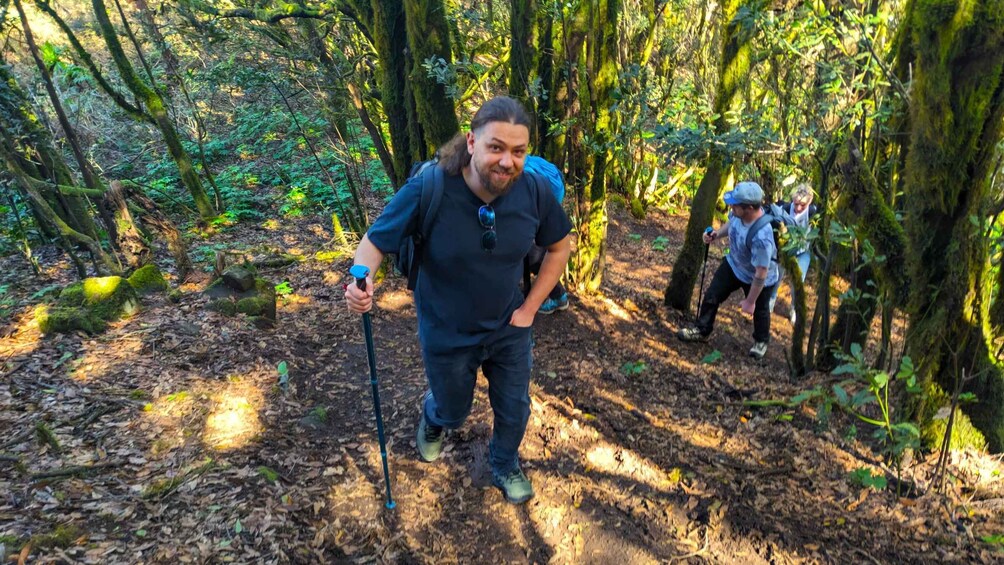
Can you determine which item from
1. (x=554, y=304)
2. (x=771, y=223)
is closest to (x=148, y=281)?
(x=554, y=304)

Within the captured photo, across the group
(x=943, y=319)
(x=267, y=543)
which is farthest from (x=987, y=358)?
(x=267, y=543)

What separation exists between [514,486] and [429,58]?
467 centimetres

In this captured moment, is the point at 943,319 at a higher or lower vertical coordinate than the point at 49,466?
higher

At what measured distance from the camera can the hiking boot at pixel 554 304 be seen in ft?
22.0

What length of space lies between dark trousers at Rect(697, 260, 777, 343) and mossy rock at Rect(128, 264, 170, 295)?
688cm

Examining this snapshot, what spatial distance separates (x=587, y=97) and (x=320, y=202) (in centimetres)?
865

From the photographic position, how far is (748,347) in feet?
24.1

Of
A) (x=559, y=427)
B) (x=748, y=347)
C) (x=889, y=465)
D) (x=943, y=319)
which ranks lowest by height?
(x=748, y=347)

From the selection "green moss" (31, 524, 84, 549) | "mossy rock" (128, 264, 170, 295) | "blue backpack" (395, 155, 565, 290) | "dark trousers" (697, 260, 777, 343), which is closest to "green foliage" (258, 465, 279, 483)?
"green moss" (31, 524, 84, 549)

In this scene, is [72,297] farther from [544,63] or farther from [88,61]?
[88,61]

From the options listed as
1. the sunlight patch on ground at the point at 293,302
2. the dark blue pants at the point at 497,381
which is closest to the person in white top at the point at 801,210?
the dark blue pants at the point at 497,381

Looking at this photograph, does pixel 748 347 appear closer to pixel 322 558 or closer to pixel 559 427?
pixel 559 427

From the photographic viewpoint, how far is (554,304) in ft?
22.2

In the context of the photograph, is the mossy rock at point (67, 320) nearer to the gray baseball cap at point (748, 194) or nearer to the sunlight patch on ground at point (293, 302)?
the sunlight patch on ground at point (293, 302)
